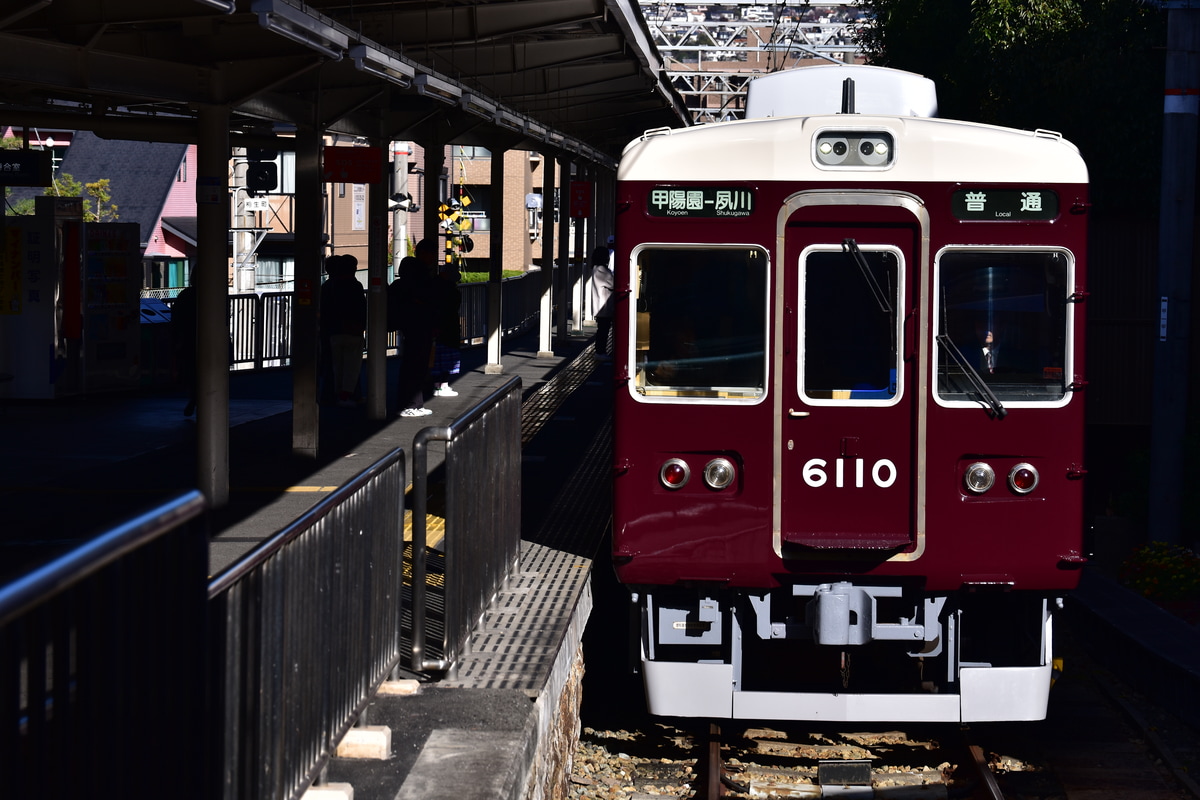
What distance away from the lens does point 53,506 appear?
11.2 metres

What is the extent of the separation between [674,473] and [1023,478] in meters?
1.68

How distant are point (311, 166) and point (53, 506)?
3981 millimetres

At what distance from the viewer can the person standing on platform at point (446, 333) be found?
1590 cm

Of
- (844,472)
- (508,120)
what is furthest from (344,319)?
(844,472)

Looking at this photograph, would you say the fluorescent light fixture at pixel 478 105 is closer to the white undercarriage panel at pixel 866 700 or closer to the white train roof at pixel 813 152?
the white train roof at pixel 813 152

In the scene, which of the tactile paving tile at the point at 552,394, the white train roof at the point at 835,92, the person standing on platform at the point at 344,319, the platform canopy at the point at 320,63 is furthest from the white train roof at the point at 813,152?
the person standing on platform at the point at 344,319

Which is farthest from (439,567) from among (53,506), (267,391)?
(267,391)

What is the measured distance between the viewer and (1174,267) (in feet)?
36.2

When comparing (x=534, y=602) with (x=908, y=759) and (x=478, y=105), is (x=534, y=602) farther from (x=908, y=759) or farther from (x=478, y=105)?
(x=478, y=105)

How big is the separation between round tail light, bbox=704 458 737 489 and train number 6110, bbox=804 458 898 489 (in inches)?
14.5

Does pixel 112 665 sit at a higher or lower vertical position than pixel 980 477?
higher

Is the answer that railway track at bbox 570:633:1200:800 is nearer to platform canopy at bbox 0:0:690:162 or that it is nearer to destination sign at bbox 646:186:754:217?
destination sign at bbox 646:186:754:217

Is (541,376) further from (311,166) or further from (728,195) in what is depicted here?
(728,195)

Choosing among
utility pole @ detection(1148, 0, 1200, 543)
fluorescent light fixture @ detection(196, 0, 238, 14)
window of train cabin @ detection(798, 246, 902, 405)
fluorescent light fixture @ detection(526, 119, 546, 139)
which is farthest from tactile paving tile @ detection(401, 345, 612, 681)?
fluorescent light fixture @ detection(526, 119, 546, 139)
